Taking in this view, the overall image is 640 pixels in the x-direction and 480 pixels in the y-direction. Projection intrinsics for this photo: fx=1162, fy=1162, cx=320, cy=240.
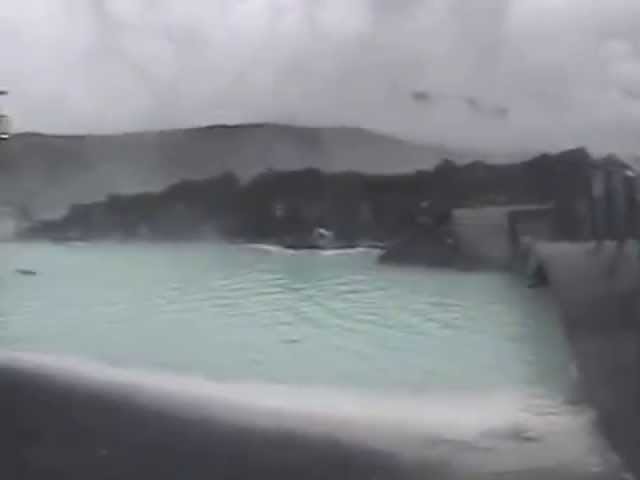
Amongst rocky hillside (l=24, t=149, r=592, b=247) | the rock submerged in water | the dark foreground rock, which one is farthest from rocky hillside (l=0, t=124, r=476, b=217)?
the dark foreground rock

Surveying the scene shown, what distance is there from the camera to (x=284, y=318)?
4.14 meters

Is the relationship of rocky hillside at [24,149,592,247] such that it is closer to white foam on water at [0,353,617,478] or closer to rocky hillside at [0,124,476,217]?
rocky hillside at [0,124,476,217]

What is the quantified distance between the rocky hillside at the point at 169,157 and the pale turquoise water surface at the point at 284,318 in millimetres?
228

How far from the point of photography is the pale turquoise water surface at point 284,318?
390cm

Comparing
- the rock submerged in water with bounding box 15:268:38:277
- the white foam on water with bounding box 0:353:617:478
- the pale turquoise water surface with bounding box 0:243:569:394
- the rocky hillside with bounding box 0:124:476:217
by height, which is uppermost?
the rocky hillside with bounding box 0:124:476:217

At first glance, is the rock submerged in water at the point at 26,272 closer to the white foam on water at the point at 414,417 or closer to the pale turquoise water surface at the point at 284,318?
the pale turquoise water surface at the point at 284,318

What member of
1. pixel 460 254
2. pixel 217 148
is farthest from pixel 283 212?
pixel 460 254

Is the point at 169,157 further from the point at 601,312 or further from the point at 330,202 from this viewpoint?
the point at 601,312

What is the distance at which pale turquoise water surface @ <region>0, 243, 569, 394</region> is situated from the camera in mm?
3898

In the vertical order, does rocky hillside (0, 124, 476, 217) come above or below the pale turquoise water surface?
above

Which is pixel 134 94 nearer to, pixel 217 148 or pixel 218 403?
pixel 217 148

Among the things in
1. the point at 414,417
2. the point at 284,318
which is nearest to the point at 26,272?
the point at 284,318

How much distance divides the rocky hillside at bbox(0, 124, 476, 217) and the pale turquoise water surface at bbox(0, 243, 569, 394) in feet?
0.75

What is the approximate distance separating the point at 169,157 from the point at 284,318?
0.75m
